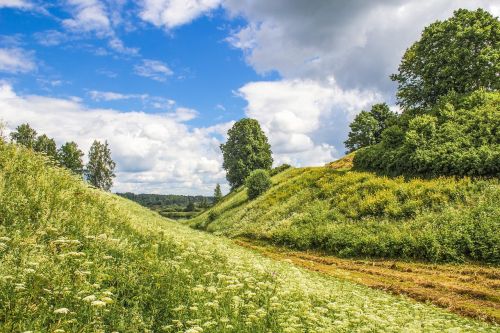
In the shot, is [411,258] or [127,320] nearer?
[127,320]

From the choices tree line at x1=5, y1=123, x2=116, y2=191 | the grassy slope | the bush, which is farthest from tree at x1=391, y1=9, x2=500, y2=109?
tree line at x1=5, y1=123, x2=116, y2=191

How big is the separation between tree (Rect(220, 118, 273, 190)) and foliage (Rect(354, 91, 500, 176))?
147 feet

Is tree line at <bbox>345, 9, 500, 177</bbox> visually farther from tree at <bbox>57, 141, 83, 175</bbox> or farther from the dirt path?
tree at <bbox>57, 141, 83, 175</bbox>

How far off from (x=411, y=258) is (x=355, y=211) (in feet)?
33.8

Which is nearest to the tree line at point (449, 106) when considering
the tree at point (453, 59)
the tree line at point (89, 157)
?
the tree at point (453, 59)

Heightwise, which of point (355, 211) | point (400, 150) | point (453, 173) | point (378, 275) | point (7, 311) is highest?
point (400, 150)

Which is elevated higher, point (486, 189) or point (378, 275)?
point (486, 189)

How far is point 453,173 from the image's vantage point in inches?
1337

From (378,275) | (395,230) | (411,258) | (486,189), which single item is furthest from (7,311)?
(486,189)

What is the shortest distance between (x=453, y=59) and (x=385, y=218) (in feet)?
67.7

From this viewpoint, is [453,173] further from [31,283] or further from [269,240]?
[31,283]

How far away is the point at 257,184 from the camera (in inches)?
2356

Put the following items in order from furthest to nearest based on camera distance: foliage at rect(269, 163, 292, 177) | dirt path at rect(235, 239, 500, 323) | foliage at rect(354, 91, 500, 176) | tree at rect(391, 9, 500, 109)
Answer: foliage at rect(269, 163, 292, 177), tree at rect(391, 9, 500, 109), foliage at rect(354, 91, 500, 176), dirt path at rect(235, 239, 500, 323)

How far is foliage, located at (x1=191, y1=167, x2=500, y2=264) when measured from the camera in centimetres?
2555
